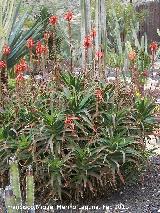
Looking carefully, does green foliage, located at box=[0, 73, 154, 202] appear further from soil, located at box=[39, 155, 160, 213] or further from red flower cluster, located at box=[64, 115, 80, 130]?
soil, located at box=[39, 155, 160, 213]

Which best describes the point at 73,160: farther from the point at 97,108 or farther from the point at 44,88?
the point at 44,88

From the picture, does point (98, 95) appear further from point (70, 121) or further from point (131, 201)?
point (131, 201)

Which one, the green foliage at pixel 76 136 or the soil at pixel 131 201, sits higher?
the green foliage at pixel 76 136

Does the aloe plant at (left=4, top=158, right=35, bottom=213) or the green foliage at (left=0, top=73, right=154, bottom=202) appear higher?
the green foliage at (left=0, top=73, right=154, bottom=202)

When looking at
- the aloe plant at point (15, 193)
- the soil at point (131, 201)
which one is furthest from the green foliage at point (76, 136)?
the aloe plant at point (15, 193)

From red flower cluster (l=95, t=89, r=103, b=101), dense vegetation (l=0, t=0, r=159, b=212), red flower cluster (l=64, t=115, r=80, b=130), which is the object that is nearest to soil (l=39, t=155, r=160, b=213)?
dense vegetation (l=0, t=0, r=159, b=212)

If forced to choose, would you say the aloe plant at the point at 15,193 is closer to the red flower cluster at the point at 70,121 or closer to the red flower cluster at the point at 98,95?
the red flower cluster at the point at 70,121

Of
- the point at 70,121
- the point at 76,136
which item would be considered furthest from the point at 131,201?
the point at 70,121

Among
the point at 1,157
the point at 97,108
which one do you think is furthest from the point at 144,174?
the point at 1,157

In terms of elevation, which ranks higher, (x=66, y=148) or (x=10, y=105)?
(x=10, y=105)

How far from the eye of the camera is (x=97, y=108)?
480 centimetres

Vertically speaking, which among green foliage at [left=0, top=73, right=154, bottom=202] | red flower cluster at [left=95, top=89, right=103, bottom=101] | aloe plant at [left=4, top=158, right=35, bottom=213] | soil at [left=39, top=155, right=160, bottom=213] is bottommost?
soil at [left=39, top=155, right=160, bottom=213]

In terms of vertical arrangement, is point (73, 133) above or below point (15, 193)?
above

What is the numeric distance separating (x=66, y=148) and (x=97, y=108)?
1.42 feet
